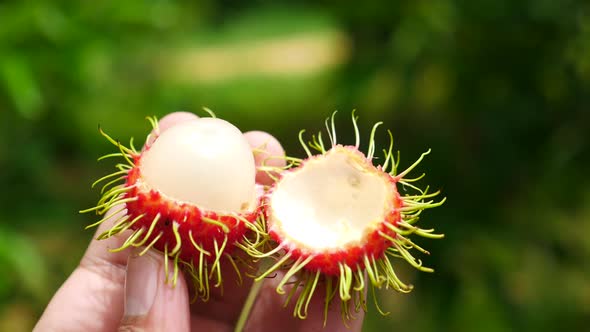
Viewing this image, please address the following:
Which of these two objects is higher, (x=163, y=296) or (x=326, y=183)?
(x=326, y=183)

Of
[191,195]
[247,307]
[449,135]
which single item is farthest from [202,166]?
[449,135]

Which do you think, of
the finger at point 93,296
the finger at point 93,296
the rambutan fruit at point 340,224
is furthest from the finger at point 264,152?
the finger at point 93,296

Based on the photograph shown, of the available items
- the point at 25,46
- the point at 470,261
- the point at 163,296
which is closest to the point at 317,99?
the point at 25,46

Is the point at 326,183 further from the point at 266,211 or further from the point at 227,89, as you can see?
Answer: the point at 227,89

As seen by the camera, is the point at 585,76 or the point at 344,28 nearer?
the point at 585,76

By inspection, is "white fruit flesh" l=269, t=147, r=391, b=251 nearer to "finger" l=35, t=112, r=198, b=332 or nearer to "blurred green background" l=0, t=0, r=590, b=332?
"finger" l=35, t=112, r=198, b=332

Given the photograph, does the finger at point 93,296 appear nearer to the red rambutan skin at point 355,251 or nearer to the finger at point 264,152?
the finger at point 264,152
